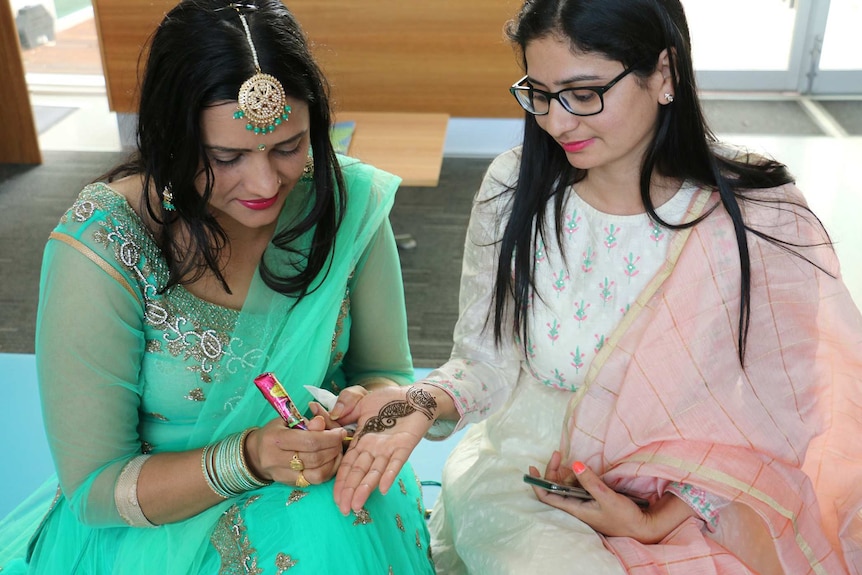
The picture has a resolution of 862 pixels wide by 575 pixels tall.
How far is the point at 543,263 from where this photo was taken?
63.0 inches

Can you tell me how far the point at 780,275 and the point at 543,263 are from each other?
372 mm

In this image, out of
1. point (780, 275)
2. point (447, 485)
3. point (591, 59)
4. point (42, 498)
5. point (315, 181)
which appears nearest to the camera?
point (591, 59)

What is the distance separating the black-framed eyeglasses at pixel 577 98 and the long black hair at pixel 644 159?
1.9 inches

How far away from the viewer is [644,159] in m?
1.51

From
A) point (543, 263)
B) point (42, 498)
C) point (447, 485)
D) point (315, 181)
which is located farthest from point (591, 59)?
point (42, 498)

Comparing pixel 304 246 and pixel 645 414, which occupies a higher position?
pixel 304 246

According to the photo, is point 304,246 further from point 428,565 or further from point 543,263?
point 428,565

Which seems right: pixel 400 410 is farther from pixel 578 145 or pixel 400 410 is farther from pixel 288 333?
pixel 578 145

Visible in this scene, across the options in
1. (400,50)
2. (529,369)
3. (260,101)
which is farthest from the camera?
(400,50)

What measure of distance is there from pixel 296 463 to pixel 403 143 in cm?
202

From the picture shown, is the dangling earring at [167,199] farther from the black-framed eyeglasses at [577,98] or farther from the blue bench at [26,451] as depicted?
the blue bench at [26,451]

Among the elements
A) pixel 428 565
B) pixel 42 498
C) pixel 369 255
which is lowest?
pixel 42 498

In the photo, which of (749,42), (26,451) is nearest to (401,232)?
(26,451)

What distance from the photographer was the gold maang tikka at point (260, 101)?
1.33 metres
